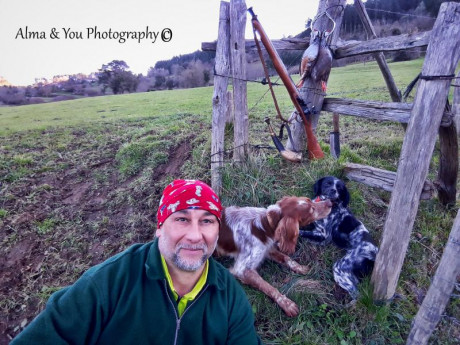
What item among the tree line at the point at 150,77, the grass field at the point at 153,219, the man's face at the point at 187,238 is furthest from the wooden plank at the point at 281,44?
the tree line at the point at 150,77

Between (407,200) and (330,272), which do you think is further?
(330,272)

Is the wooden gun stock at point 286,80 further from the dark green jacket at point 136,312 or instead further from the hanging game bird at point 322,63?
the dark green jacket at point 136,312

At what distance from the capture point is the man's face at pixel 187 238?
200 centimetres

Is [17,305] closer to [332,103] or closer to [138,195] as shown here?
[138,195]

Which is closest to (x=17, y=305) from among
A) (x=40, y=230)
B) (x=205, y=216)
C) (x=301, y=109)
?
(x=40, y=230)

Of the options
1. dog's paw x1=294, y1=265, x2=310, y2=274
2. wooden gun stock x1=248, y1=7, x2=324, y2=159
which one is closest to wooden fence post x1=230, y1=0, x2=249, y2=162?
wooden gun stock x1=248, y1=7, x2=324, y2=159

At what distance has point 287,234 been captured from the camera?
10.7ft

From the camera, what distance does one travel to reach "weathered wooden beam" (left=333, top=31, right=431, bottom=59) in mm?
2845

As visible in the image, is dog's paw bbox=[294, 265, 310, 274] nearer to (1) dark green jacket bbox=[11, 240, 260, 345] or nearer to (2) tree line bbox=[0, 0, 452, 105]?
(1) dark green jacket bbox=[11, 240, 260, 345]

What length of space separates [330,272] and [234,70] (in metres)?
2.85

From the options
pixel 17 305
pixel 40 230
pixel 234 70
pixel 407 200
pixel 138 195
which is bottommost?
pixel 17 305

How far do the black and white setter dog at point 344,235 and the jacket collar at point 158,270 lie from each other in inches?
68.6

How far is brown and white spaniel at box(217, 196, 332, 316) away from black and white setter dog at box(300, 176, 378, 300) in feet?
1.03

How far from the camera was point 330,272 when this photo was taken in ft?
11.3
